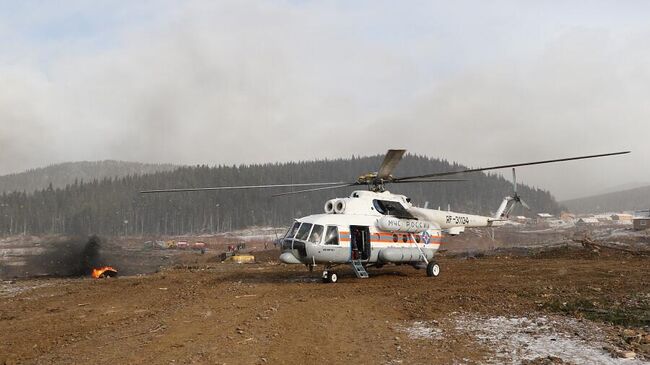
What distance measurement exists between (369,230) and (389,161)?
353 cm

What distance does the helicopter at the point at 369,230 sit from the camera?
18906mm

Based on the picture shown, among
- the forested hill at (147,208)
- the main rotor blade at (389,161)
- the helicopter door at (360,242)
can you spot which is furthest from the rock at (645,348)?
the forested hill at (147,208)

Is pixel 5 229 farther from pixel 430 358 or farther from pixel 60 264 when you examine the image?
pixel 430 358

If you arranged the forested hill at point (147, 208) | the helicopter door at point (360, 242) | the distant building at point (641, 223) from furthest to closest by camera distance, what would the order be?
the forested hill at point (147, 208), the distant building at point (641, 223), the helicopter door at point (360, 242)

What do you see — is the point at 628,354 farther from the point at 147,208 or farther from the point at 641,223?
the point at 147,208

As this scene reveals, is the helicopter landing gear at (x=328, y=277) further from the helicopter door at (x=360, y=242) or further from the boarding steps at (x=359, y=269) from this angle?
the helicopter door at (x=360, y=242)

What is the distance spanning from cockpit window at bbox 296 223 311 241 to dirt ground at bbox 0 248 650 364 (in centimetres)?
193

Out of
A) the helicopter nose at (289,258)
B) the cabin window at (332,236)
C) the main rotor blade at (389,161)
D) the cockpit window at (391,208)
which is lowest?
the helicopter nose at (289,258)

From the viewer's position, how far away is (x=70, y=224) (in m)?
134

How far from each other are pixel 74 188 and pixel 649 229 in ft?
530

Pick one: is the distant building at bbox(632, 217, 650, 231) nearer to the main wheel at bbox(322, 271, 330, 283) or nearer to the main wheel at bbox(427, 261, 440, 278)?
the main wheel at bbox(427, 261, 440, 278)

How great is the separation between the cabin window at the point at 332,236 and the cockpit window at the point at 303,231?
0.80 meters

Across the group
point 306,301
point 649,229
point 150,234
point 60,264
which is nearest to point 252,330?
point 306,301

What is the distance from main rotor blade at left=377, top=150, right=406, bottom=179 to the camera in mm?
17786
